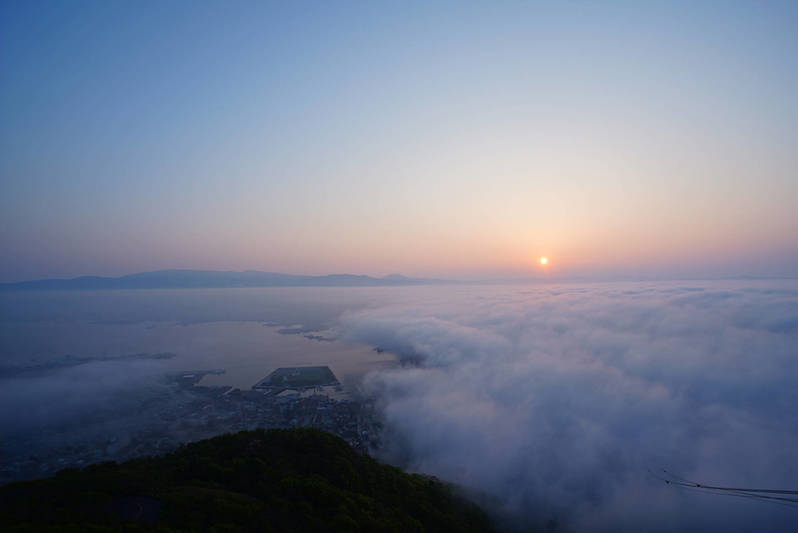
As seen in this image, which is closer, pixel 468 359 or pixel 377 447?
pixel 377 447

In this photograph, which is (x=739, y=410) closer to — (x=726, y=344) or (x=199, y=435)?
(x=726, y=344)

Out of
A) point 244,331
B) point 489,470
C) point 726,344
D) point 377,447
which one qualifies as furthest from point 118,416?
point 726,344

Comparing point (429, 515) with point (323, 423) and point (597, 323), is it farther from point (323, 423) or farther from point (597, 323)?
point (597, 323)

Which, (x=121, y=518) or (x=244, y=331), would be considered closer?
(x=121, y=518)

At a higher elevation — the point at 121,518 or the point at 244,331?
the point at 121,518

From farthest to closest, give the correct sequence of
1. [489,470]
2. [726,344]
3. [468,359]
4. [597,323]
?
1. [597,323]
2. [468,359]
3. [726,344]
4. [489,470]

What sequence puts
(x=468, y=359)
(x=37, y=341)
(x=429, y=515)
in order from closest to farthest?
(x=429, y=515)
(x=468, y=359)
(x=37, y=341)

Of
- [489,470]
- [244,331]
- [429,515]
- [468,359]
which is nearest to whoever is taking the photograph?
[429,515]

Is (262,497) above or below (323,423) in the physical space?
above

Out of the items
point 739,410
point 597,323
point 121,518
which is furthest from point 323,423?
point 597,323
